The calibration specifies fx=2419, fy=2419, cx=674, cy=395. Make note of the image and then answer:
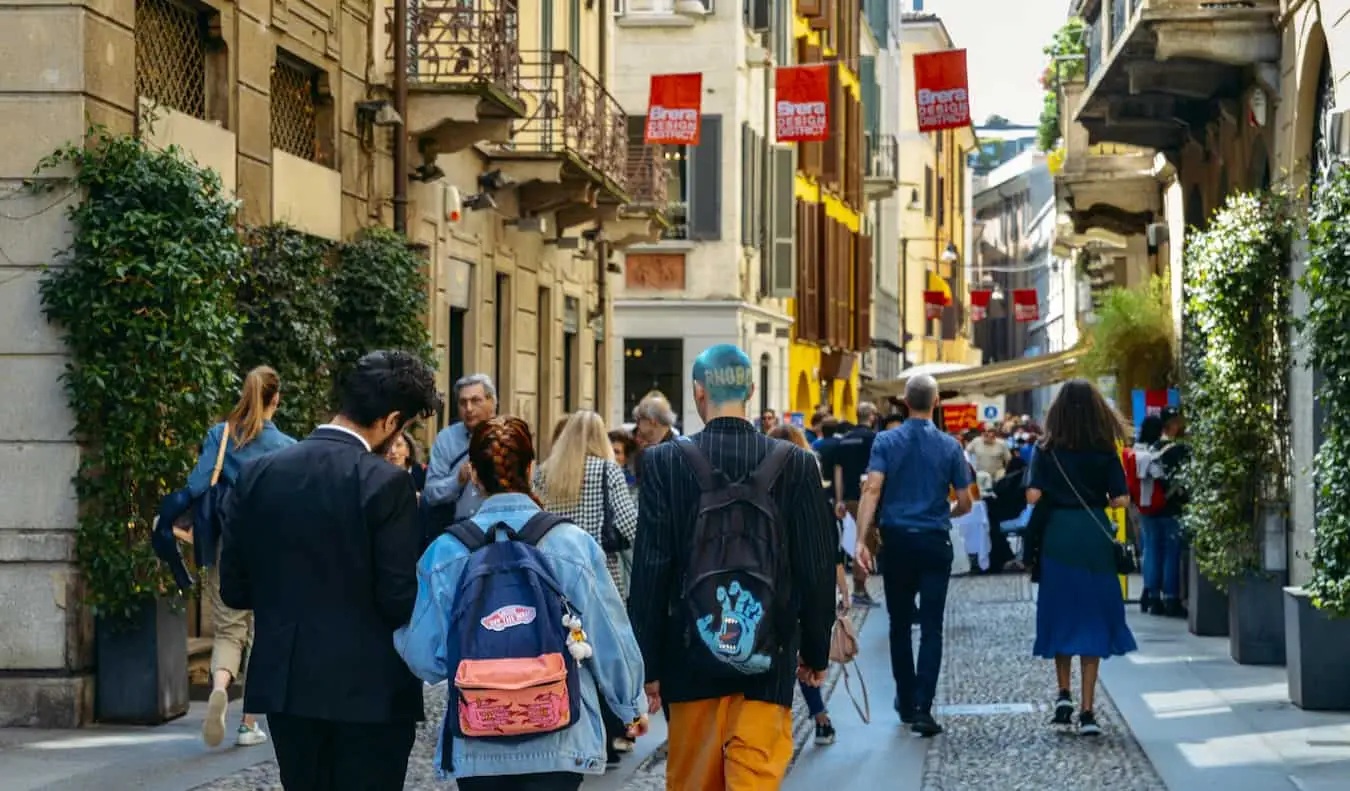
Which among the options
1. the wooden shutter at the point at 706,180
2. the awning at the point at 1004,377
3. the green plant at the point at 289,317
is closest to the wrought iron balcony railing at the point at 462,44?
the green plant at the point at 289,317

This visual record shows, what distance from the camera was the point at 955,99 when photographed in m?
23.9

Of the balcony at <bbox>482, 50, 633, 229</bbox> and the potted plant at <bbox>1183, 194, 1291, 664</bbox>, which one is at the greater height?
the balcony at <bbox>482, 50, 633, 229</bbox>

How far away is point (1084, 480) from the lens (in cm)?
1145

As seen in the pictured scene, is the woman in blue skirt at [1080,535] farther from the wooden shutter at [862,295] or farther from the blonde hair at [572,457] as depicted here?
the wooden shutter at [862,295]

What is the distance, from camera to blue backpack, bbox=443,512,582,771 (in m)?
5.76

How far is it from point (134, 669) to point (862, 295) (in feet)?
132

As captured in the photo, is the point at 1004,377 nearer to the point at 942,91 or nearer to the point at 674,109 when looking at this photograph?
the point at 674,109

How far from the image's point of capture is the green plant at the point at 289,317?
1423 cm

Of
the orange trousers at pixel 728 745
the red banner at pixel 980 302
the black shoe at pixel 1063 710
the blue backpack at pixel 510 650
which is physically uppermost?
the red banner at pixel 980 302

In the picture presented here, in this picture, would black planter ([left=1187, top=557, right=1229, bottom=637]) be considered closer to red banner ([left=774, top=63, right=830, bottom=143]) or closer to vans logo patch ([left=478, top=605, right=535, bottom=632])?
red banner ([left=774, top=63, right=830, bottom=143])

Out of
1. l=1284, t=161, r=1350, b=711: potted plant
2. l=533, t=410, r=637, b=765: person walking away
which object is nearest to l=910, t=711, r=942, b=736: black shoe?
l=533, t=410, r=637, b=765: person walking away

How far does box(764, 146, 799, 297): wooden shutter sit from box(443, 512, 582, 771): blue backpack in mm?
33112

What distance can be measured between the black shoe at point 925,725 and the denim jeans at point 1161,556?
779 cm

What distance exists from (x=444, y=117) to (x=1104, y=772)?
30.9 feet
